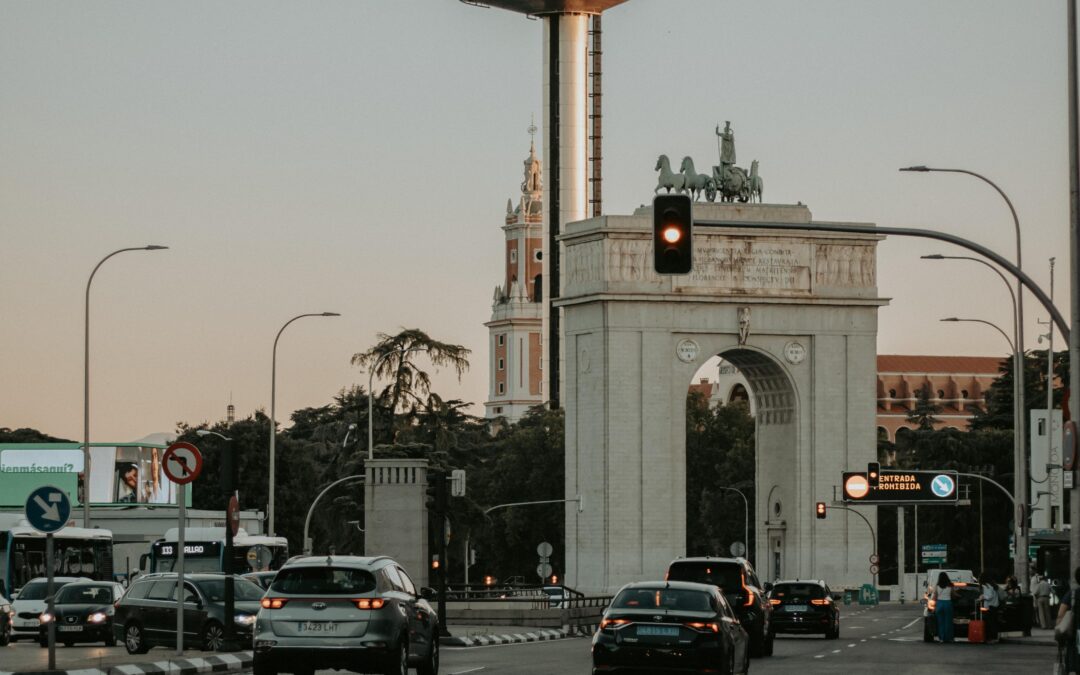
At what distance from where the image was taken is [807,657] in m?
37.9

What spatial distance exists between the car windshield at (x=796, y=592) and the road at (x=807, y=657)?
92cm

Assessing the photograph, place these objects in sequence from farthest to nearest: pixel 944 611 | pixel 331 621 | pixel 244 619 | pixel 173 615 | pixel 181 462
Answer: pixel 944 611 → pixel 244 619 → pixel 173 615 → pixel 181 462 → pixel 331 621

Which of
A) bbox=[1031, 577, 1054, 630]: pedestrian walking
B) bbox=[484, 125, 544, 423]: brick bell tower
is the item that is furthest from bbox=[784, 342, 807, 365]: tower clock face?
bbox=[484, 125, 544, 423]: brick bell tower

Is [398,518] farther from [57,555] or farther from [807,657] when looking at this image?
[807,657]

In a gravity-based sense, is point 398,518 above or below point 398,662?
above

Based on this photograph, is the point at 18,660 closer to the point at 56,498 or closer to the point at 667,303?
the point at 56,498

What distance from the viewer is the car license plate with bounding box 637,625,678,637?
26422 mm

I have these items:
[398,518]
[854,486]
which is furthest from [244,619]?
[854,486]

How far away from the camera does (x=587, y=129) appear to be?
145 m

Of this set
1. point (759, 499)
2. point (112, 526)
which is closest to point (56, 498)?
point (112, 526)

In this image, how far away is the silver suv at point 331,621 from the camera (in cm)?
2595

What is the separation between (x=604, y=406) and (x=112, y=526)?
20089 mm

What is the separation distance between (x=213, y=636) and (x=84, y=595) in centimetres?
705

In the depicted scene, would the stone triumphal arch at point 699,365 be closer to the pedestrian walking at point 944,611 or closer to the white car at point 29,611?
the pedestrian walking at point 944,611
